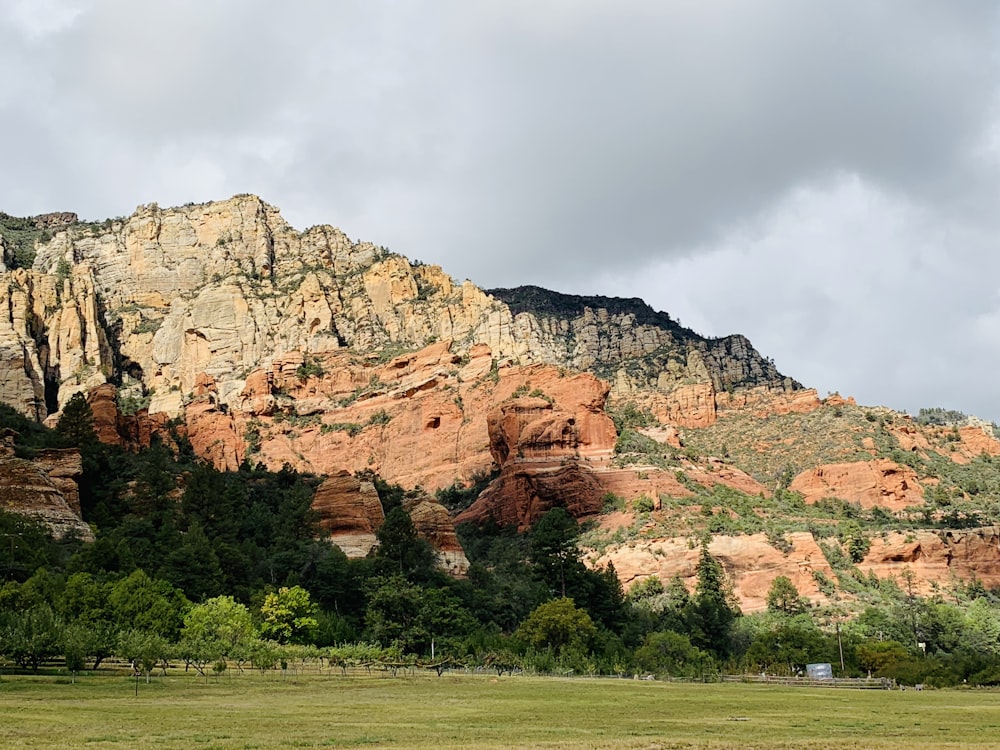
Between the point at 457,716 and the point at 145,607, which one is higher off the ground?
the point at 145,607

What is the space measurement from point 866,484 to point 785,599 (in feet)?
176

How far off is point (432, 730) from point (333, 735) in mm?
3788

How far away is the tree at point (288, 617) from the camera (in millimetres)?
A: 80438

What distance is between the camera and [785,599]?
11325cm

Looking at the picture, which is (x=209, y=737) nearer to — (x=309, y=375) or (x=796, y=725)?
(x=796, y=725)

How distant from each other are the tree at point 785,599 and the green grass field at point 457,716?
47417 millimetres

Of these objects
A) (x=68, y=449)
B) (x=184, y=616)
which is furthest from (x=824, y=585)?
(x=68, y=449)

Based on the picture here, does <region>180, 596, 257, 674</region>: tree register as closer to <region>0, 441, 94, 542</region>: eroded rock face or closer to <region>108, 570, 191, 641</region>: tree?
<region>108, 570, 191, 641</region>: tree

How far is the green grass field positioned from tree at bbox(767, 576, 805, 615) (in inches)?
1867

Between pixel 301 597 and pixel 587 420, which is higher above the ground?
pixel 587 420

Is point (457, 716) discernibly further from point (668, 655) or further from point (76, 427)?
point (76, 427)

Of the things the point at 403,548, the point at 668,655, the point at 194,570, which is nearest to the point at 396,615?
the point at 403,548

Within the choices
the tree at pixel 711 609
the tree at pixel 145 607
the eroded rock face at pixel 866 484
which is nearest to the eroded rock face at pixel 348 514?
the tree at pixel 711 609

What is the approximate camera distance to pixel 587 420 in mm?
149125
